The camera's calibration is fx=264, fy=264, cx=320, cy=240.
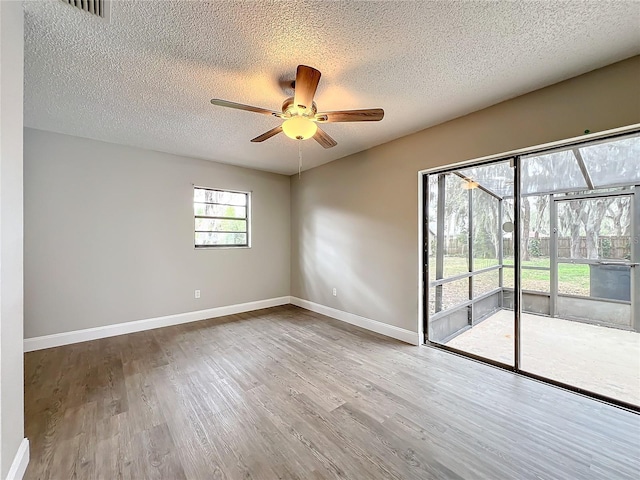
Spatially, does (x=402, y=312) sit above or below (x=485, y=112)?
below

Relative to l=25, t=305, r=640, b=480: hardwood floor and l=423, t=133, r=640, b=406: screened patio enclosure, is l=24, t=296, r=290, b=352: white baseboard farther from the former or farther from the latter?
l=423, t=133, r=640, b=406: screened patio enclosure

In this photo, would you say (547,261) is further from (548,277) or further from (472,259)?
(472,259)

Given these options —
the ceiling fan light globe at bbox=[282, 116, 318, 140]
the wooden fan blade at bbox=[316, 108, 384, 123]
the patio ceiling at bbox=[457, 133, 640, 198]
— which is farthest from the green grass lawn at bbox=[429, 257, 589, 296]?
the ceiling fan light globe at bbox=[282, 116, 318, 140]

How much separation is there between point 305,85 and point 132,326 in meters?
3.80

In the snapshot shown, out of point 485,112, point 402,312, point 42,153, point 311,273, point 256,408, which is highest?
point 485,112

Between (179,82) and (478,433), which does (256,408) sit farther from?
(179,82)

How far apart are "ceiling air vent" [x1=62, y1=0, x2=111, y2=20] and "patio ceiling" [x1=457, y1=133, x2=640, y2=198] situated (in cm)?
323

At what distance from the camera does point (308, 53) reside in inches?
71.1

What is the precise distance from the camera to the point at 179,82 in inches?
85.4

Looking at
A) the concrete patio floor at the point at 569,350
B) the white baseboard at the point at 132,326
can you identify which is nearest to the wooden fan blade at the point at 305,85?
the concrete patio floor at the point at 569,350

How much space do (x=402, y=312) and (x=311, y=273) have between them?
1886mm

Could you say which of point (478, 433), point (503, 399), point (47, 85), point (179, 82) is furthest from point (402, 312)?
point (47, 85)

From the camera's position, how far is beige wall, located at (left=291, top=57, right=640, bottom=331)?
2027 mm

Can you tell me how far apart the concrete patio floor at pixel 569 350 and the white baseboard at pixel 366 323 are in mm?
458
